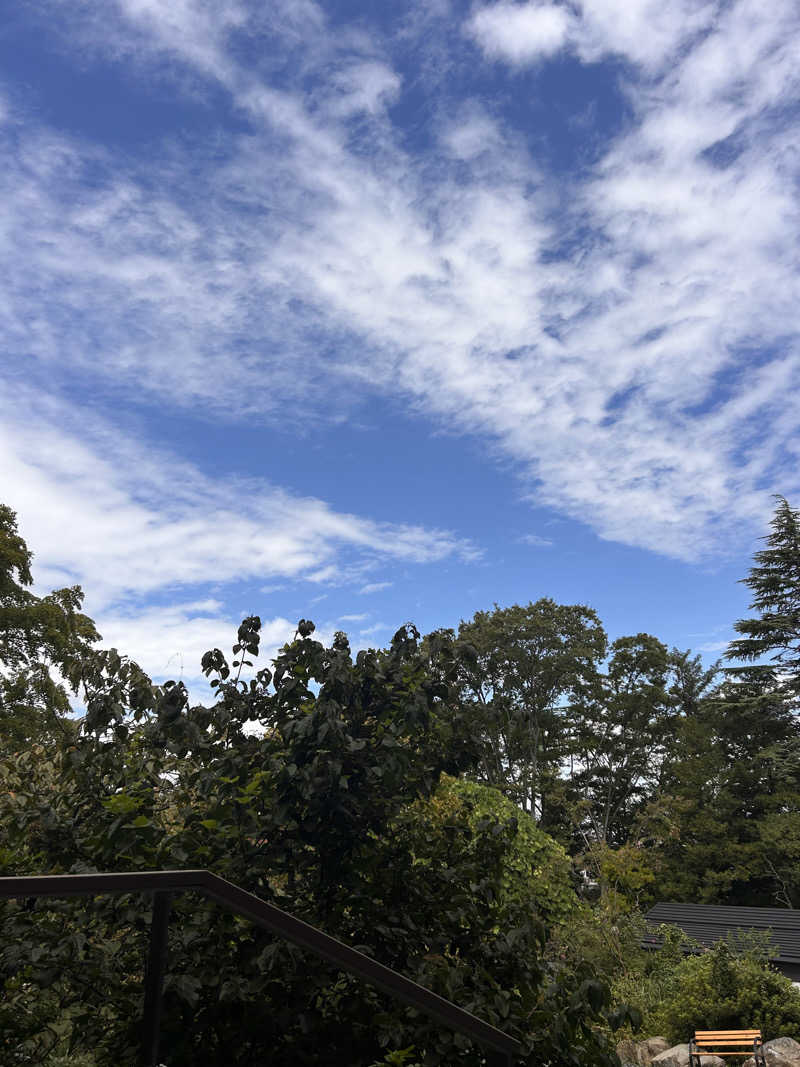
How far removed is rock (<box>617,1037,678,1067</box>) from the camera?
10.7m

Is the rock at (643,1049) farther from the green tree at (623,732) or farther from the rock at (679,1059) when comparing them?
the green tree at (623,732)

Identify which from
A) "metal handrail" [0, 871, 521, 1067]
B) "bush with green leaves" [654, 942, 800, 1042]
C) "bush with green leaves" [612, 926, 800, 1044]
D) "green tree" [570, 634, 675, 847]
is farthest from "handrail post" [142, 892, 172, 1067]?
"green tree" [570, 634, 675, 847]

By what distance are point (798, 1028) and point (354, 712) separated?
433 inches

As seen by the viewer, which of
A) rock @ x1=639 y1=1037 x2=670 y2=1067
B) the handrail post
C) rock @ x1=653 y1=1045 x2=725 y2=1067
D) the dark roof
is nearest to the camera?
the handrail post

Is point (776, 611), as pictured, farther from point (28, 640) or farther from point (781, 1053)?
point (28, 640)

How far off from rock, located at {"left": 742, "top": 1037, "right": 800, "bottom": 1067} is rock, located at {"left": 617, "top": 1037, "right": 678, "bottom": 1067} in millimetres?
1500

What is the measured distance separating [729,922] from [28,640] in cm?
1748

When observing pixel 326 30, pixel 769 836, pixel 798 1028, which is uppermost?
pixel 326 30

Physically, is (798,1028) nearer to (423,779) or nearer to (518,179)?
(423,779)

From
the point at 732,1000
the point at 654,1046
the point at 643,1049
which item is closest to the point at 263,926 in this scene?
the point at 732,1000

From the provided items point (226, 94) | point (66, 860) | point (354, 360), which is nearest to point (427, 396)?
point (354, 360)

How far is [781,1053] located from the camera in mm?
9820

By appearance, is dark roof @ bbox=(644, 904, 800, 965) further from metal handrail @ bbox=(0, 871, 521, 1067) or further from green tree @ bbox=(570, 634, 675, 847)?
metal handrail @ bbox=(0, 871, 521, 1067)

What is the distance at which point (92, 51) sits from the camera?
23.8 ft
